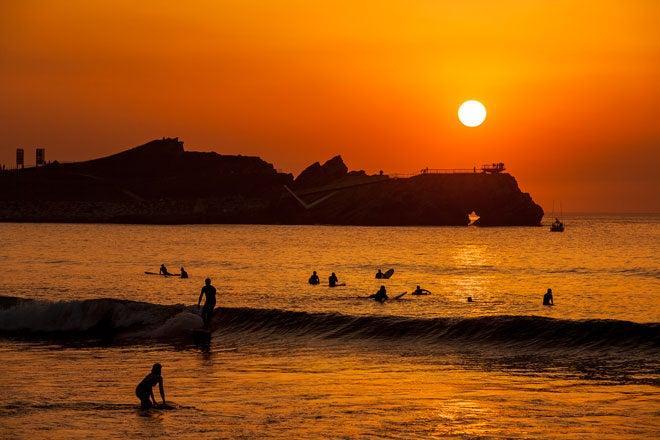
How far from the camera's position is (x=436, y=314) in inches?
2179

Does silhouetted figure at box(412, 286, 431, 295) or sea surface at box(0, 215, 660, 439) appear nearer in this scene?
sea surface at box(0, 215, 660, 439)

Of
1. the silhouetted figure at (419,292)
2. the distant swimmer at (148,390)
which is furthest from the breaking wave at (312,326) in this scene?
the silhouetted figure at (419,292)

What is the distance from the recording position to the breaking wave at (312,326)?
3819cm

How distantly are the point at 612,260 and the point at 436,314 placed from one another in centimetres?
7439

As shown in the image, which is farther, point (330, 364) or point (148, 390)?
point (330, 364)

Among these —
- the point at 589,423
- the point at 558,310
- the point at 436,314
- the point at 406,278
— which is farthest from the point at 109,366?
the point at 406,278

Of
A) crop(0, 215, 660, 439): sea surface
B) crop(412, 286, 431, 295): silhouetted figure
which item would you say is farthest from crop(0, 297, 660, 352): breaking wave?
crop(412, 286, 431, 295): silhouetted figure

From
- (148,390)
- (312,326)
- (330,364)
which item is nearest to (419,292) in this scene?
(312,326)

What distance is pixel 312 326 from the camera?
145ft

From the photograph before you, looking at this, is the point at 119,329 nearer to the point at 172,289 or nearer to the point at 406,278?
the point at 172,289

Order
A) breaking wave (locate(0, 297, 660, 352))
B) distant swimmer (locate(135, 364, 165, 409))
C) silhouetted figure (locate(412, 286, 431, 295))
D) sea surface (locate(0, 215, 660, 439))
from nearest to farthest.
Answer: sea surface (locate(0, 215, 660, 439)), distant swimmer (locate(135, 364, 165, 409)), breaking wave (locate(0, 297, 660, 352)), silhouetted figure (locate(412, 286, 431, 295))

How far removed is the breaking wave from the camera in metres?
38.2

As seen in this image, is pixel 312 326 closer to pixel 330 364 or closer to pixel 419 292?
pixel 330 364

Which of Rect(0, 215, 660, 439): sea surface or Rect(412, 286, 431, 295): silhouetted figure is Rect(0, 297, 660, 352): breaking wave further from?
Rect(412, 286, 431, 295): silhouetted figure
